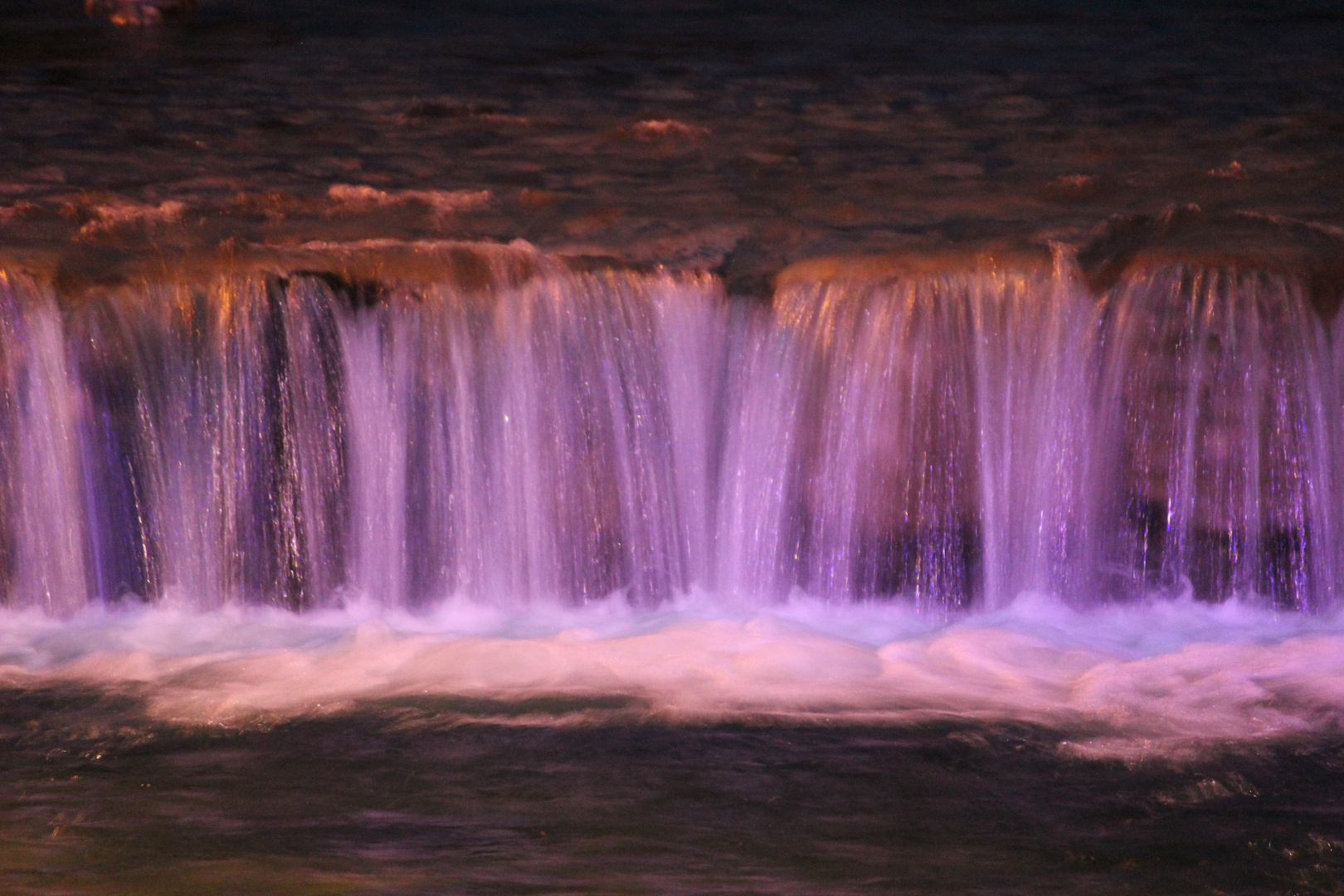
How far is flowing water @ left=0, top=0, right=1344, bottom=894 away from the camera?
13.8 ft

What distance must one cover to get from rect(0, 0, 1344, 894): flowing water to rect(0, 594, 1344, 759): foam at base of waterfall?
3cm

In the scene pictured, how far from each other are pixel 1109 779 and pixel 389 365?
3481 mm

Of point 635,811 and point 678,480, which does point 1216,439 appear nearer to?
point 678,480

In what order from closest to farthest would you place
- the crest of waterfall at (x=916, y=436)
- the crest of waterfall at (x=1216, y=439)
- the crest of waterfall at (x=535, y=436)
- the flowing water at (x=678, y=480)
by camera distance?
1. the flowing water at (x=678, y=480)
2. the crest of waterfall at (x=1216, y=439)
3. the crest of waterfall at (x=916, y=436)
4. the crest of waterfall at (x=535, y=436)

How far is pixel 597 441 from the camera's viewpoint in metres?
6.22

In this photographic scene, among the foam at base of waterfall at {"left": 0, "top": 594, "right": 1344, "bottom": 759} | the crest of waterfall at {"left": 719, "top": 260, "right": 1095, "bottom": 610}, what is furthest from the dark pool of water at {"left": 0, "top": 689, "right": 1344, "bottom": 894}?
the crest of waterfall at {"left": 719, "top": 260, "right": 1095, "bottom": 610}

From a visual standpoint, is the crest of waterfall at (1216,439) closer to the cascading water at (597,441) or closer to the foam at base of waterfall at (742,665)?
the cascading water at (597,441)

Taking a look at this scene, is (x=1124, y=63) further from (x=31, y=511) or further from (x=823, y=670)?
(x=31, y=511)

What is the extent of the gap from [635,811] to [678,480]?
248 cm

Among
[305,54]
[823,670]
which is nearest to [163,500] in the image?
[823,670]

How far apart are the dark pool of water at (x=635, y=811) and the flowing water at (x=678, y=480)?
2cm

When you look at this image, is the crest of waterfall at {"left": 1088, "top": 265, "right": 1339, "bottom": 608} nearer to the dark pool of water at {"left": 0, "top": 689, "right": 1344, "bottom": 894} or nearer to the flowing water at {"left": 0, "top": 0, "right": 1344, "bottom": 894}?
the flowing water at {"left": 0, "top": 0, "right": 1344, "bottom": 894}

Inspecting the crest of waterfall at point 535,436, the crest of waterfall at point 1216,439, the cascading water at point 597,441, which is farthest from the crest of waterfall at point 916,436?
the crest of waterfall at point 535,436

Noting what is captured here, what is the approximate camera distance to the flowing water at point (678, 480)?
4.20 meters
